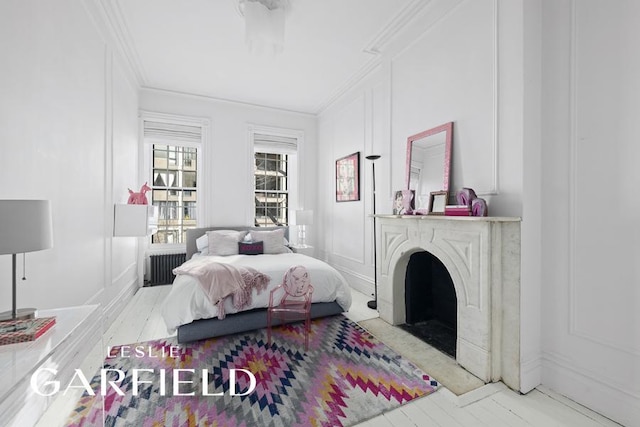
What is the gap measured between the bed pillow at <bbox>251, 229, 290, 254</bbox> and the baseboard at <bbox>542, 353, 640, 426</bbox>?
10.8 feet

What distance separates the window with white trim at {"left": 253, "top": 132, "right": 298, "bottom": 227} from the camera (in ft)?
17.3

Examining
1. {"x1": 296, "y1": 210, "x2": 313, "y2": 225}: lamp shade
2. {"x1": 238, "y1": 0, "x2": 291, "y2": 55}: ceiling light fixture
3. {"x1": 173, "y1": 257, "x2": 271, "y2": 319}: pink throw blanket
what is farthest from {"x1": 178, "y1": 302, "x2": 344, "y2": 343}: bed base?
{"x1": 238, "y1": 0, "x2": 291, "y2": 55}: ceiling light fixture

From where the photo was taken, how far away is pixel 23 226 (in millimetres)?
1190

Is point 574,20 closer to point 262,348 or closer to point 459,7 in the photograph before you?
point 459,7

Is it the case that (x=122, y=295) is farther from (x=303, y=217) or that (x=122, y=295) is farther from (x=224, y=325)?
(x=303, y=217)

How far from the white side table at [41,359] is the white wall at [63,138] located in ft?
1.77

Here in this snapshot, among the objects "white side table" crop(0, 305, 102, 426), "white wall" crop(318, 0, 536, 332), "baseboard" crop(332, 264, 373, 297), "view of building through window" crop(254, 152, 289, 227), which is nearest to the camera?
"white side table" crop(0, 305, 102, 426)

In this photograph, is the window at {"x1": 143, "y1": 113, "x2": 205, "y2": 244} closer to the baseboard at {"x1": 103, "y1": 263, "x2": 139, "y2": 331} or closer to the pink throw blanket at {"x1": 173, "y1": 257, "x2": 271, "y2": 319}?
the baseboard at {"x1": 103, "y1": 263, "x2": 139, "y2": 331}

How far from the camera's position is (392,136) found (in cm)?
320

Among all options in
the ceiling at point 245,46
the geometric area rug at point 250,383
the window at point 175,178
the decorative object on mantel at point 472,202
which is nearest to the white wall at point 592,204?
the decorative object on mantel at point 472,202

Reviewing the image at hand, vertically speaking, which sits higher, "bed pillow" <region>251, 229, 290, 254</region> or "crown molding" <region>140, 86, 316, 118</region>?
"crown molding" <region>140, 86, 316, 118</region>

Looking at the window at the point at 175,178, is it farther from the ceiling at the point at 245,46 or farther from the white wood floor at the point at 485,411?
the white wood floor at the point at 485,411

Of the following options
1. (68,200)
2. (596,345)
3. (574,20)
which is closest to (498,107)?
(574,20)

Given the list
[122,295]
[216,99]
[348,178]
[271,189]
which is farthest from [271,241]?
[216,99]
